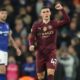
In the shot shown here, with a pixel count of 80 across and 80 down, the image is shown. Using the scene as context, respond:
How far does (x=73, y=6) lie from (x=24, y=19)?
150 centimetres

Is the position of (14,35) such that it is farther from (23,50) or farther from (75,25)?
(75,25)

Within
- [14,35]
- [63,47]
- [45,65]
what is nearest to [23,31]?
[14,35]

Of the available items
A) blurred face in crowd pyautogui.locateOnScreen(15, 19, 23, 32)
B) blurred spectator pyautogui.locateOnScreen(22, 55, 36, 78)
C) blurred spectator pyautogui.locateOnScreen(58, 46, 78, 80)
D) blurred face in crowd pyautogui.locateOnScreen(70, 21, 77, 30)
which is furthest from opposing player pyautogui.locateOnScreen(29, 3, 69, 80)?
blurred face in crowd pyautogui.locateOnScreen(15, 19, 23, 32)

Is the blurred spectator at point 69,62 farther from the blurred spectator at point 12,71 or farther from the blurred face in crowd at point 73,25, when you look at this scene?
the blurred spectator at point 12,71

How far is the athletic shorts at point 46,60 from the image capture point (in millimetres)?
11516

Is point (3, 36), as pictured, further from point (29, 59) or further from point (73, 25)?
point (73, 25)

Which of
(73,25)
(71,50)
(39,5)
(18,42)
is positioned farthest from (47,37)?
(39,5)

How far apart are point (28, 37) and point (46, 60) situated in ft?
9.84

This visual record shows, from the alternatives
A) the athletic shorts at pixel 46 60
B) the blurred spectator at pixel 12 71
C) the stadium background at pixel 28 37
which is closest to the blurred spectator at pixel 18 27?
the stadium background at pixel 28 37

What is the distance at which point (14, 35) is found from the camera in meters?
14.8

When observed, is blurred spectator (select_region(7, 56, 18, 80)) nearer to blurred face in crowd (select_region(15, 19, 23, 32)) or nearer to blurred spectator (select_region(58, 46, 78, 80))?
blurred spectator (select_region(58, 46, 78, 80))

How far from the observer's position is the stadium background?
1366 centimetres

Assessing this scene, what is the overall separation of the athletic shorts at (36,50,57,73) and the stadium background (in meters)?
1.34

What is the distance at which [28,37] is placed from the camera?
14609 millimetres
